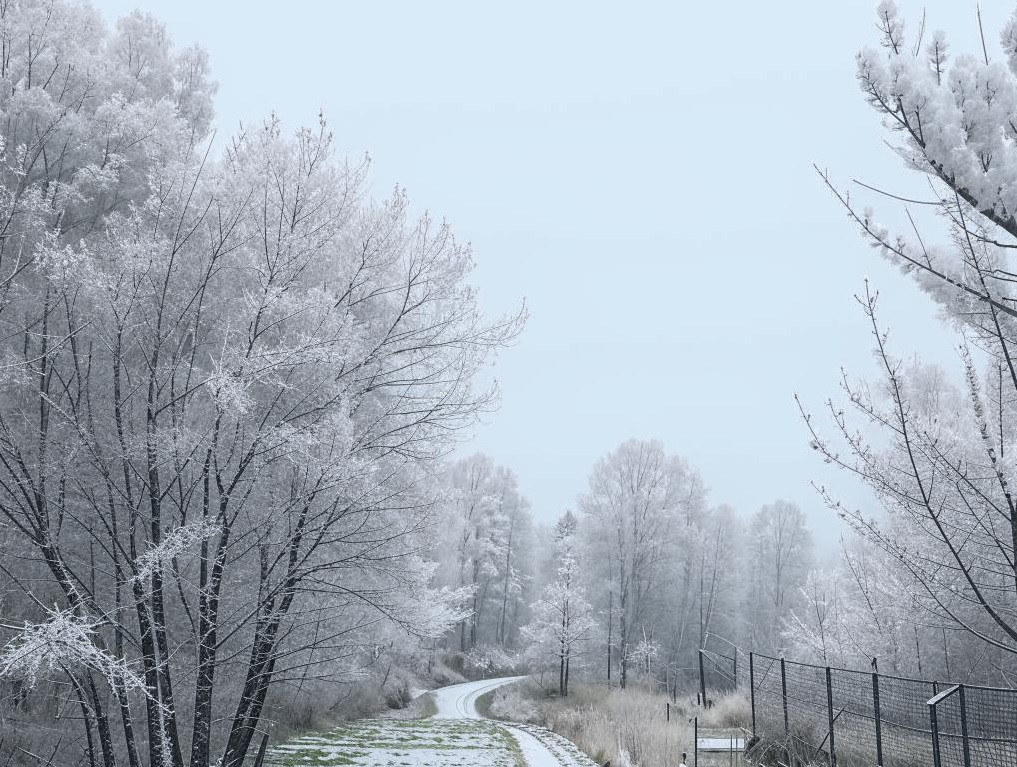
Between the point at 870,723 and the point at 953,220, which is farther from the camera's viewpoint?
the point at 870,723

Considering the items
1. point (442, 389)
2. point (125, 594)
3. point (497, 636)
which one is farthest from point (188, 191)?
point (497, 636)

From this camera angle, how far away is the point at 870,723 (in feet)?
32.7

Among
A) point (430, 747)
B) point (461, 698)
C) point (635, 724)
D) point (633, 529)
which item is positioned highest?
point (633, 529)

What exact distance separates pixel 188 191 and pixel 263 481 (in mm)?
3289

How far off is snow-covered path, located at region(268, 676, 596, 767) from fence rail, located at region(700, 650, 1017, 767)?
3759mm

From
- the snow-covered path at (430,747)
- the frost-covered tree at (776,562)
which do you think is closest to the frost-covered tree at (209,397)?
the snow-covered path at (430,747)

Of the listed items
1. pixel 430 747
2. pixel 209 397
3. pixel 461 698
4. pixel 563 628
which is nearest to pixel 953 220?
Result: pixel 209 397

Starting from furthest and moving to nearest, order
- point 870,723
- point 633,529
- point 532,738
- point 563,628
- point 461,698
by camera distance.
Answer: point 633,529
point 563,628
point 461,698
point 532,738
point 870,723

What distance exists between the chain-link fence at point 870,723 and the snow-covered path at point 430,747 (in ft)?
12.2

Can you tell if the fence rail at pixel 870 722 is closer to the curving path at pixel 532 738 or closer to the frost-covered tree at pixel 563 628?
the curving path at pixel 532 738

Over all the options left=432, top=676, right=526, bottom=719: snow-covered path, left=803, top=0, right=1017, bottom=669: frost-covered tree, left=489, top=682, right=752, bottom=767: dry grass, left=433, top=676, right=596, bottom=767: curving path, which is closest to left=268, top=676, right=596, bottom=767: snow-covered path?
left=433, top=676, right=596, bottom=767: curving path

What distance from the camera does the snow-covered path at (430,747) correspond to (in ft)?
37.4

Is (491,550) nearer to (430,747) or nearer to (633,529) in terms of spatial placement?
(633,529)

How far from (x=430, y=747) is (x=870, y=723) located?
26.4 feet
